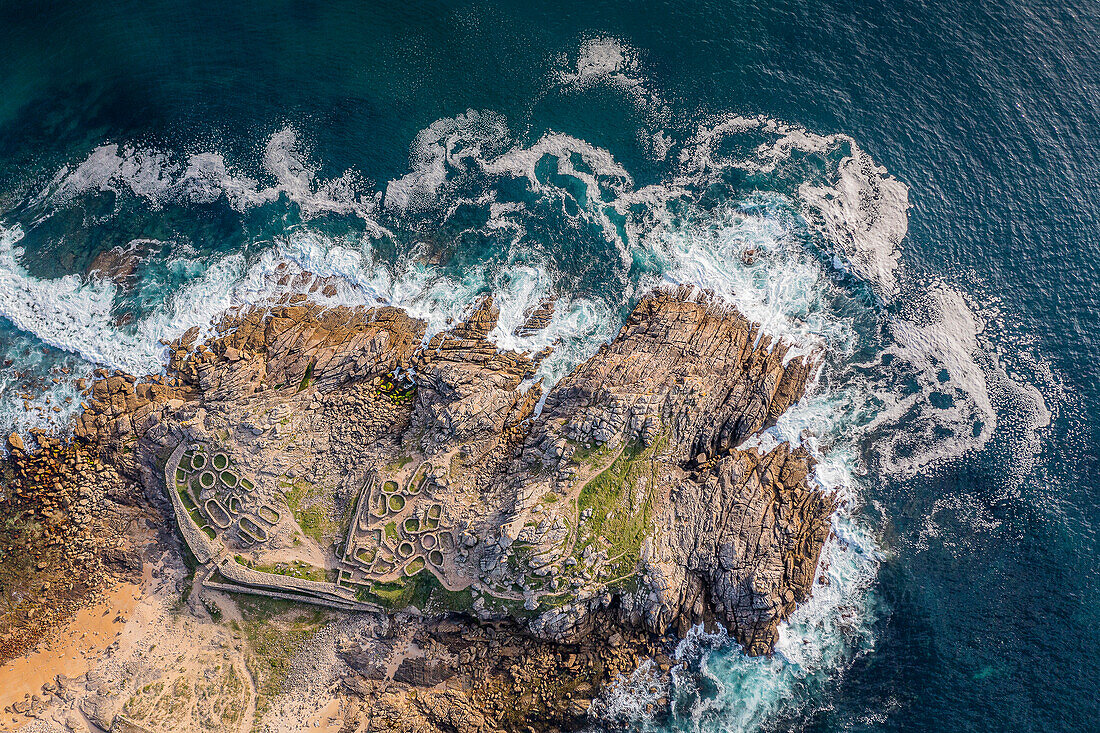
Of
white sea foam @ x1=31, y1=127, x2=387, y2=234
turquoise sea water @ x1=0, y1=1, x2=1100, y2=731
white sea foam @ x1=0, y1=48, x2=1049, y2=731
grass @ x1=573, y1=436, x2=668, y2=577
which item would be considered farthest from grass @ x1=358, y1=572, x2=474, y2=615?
white sea foam @ x1=31, y1=127, x2=387, y2=234

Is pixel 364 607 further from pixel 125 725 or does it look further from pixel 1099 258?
pixel 1099 258

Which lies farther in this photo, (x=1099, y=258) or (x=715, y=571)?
(x=1099, y=258)

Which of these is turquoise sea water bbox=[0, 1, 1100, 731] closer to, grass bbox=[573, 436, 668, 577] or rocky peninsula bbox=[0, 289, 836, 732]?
rocky peninsula bbox=[0, 289, 836, 732]

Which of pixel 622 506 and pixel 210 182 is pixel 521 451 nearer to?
pixel 622 506

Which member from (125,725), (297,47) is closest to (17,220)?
(297,47)

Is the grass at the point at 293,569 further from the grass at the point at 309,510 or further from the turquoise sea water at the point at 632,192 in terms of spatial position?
the turquoise sea water at the point at 632,192

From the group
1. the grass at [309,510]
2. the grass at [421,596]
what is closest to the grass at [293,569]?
the grass at [309,510]
